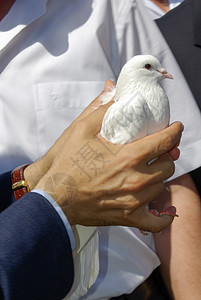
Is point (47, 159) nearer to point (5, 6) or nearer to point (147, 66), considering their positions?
point (147, 66)

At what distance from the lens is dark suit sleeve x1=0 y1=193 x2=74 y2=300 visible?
2.37 feet

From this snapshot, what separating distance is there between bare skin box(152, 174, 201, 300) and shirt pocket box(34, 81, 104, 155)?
0.33 m

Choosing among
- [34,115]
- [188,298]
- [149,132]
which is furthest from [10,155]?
[188,298]

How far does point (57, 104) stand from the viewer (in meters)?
1.05

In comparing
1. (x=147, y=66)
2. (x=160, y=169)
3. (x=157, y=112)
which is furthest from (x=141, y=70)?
(x=160, y=169)

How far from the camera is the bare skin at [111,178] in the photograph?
79cm

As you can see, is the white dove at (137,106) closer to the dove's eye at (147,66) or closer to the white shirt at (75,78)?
the dove's eye at (147,66)

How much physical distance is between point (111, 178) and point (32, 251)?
0.67 ft

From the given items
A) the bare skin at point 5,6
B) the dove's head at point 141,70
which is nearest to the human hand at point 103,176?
the dove's head at point 141,70

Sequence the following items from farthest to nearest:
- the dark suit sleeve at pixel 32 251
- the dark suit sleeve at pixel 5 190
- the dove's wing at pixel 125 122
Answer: the dark suit sleeve at pixel 5 190
the dove's wing at pixel 125 122
the dark suit sleeve at pixel 32 251

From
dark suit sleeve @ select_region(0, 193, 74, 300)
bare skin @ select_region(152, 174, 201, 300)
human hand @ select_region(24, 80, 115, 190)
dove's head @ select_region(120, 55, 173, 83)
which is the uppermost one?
dove's head @ select_region(120, 55, 173, 83)

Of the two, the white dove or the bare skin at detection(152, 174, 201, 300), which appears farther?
the bare skin at detection(152, 174, 201, 300)

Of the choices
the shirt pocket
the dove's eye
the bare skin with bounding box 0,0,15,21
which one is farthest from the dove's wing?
the bare skin with bounding box 0,0,15,21

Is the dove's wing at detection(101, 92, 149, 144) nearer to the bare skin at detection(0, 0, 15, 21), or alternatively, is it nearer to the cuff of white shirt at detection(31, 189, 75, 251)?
Result: the cuff of white shirt at detection(31, 189, 75, 251)
